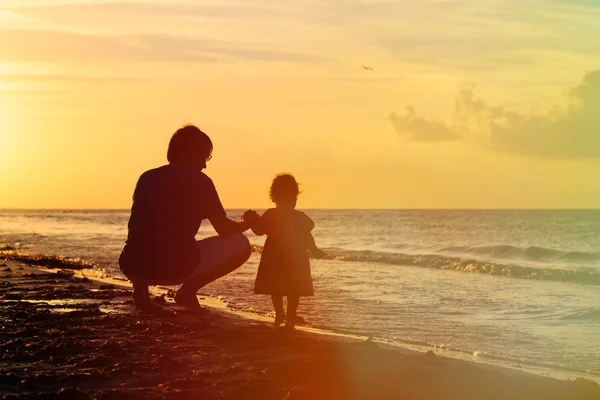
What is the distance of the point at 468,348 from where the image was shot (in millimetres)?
7938

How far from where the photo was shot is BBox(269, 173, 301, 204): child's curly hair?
847 cm

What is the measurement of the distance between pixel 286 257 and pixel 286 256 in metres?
0.01

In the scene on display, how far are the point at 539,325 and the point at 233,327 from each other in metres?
4.18

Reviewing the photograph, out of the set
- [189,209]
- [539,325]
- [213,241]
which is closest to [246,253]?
[213,241]

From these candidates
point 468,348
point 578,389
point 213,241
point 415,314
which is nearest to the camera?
point 578,389

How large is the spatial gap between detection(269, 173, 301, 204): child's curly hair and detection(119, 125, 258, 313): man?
140cm

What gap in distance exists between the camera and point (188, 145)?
22.6ft

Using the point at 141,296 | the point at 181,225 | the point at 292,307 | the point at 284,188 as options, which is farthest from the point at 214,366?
the point at 284,188

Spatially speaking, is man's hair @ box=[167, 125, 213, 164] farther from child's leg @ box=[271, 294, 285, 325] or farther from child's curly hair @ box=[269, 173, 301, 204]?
child's leg @ box=[271, 294, 285, 325]

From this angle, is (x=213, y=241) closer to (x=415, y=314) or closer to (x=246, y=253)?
(x=246, y=253)

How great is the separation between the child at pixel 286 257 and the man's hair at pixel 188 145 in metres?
1.51

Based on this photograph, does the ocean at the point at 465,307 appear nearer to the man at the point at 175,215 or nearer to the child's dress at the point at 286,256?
the child's dress at the point at 286,256

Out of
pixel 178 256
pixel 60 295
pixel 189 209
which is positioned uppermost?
pixel 189 209

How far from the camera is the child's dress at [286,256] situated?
8289mm
